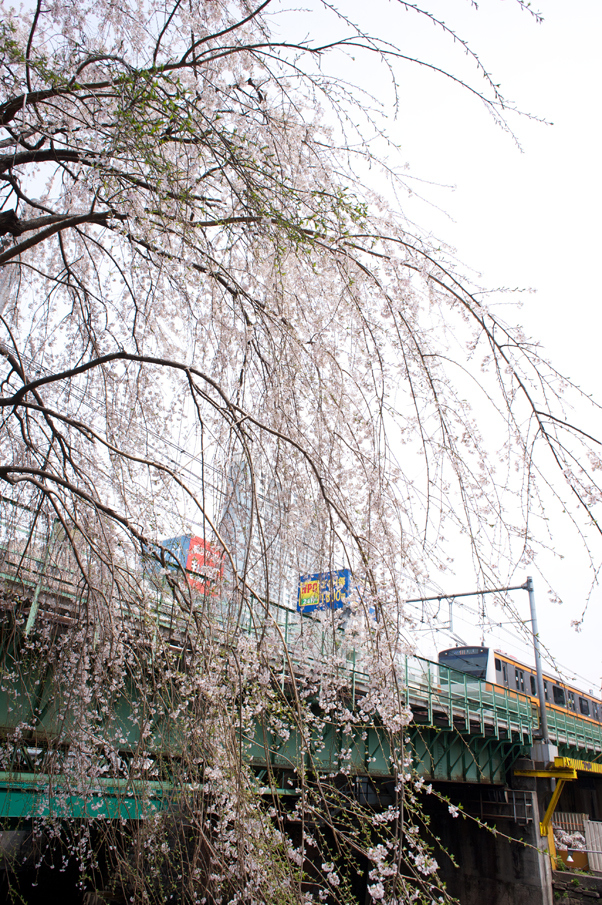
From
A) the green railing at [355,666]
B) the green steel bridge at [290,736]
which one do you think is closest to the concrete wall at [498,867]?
the green steel bridge at [290,736]

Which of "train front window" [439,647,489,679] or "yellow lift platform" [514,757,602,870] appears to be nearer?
"yellow lift platform" [514,757,602,870]

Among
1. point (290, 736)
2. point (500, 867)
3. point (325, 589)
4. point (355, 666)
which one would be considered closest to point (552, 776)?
point (500, 867)

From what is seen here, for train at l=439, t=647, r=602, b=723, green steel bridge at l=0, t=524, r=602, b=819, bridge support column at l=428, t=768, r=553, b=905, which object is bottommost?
bridge support column at l=428, t=768, r=553, b=905

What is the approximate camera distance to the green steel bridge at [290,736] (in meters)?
3.85

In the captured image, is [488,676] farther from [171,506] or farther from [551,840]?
[171,506]

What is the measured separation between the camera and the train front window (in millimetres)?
18172

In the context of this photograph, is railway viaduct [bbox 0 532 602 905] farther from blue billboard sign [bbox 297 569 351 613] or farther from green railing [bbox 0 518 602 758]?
blue billboard sign [bbox 297 569 351 613]

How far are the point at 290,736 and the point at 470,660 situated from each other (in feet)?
43.0

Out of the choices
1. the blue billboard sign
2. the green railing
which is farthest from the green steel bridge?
the blue billboard sign

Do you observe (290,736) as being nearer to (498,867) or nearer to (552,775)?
(552,775)

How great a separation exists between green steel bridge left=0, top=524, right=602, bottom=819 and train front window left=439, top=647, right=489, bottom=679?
66.7 inches

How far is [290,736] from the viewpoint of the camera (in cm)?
753

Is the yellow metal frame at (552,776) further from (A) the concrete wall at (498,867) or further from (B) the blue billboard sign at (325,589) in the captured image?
(B) the blue billboard sign at (325,589)

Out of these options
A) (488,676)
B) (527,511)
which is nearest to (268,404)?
(527,511)
